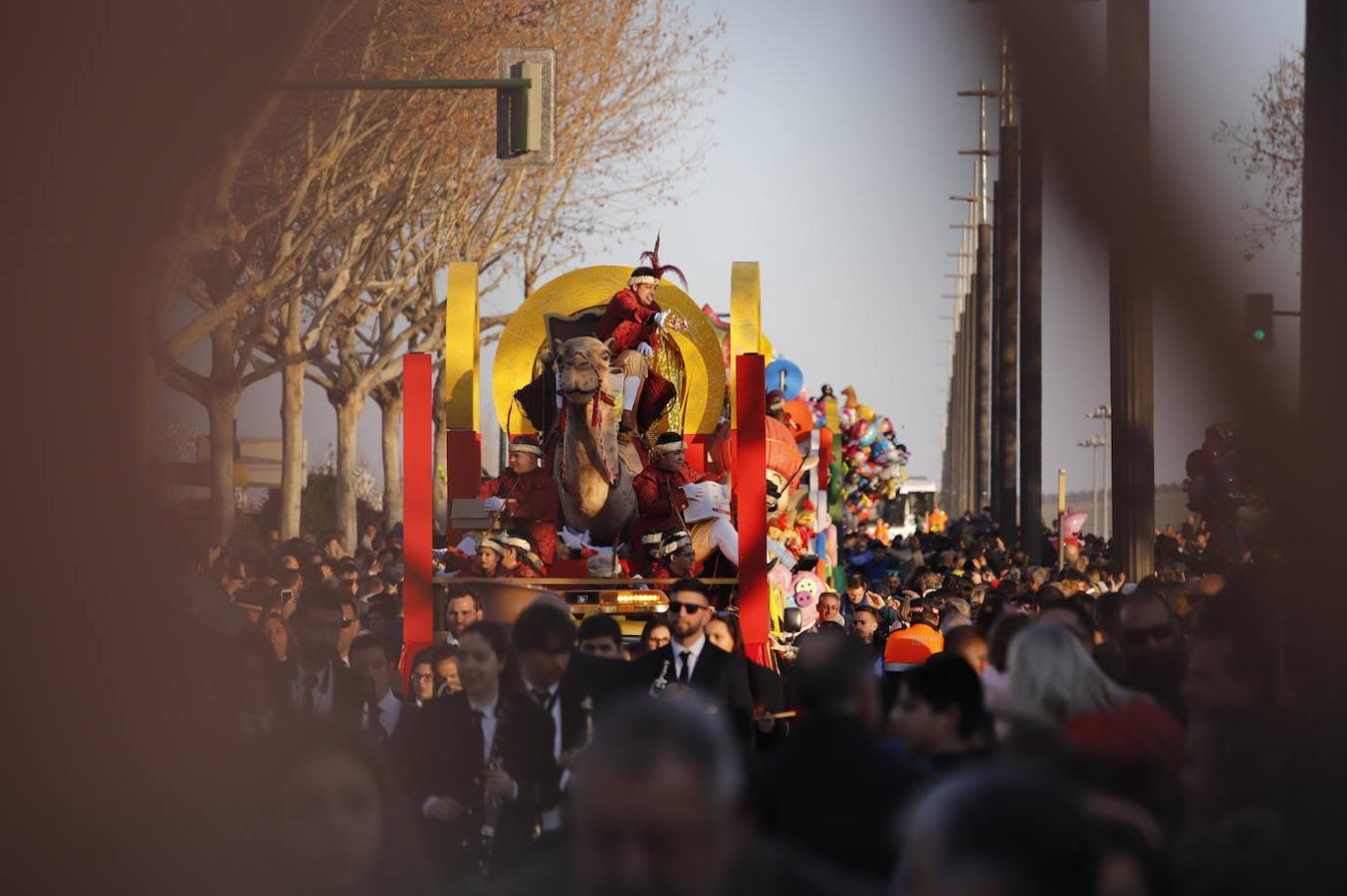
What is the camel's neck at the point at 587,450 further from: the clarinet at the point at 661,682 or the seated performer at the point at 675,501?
the clarinet at the point at 661,682

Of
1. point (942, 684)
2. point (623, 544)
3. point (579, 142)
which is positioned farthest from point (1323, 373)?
point (579, 142)

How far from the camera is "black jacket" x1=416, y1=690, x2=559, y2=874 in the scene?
289 inches

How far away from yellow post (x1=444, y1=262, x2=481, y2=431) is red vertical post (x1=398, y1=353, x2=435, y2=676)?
1.08 m

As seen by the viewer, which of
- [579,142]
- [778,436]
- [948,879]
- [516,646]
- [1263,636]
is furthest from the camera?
[579,142]

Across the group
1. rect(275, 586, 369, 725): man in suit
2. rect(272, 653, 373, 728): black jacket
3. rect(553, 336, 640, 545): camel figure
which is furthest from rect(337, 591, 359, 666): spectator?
rect(272, 653, 373, 728): black jacket

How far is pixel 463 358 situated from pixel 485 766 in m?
8.70

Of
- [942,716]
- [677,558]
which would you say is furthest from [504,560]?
[942,716]

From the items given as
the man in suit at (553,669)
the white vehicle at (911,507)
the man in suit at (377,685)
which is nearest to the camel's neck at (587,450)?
the man in suit at (377,685)

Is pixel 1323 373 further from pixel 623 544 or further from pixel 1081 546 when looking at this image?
pixel 1081 546

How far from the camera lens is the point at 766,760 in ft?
18.4

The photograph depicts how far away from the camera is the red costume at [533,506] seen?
15.1 m

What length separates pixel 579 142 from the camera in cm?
3775

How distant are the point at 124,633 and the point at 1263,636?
3.82m

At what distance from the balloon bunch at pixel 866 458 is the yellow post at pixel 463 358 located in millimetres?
23296
